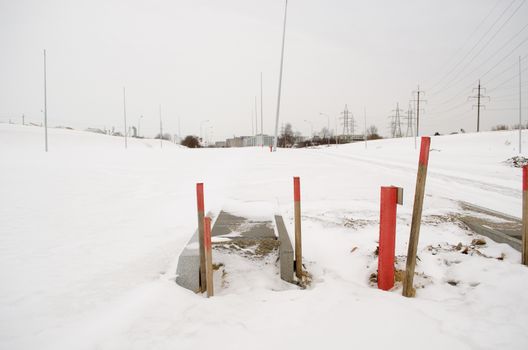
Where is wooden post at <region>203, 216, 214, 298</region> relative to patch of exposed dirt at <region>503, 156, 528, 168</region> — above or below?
below

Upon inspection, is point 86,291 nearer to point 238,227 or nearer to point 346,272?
point 238,227

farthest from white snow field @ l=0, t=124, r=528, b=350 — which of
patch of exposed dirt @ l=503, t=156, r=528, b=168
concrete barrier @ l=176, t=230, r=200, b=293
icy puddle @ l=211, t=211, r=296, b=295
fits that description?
patch of exposed dirt @ l=503, t=156, r=528, b=168

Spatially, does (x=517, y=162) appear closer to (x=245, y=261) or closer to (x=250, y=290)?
(x=245, y=261)

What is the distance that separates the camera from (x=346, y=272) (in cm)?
358

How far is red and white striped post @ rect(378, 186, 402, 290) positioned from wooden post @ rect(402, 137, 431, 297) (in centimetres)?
20

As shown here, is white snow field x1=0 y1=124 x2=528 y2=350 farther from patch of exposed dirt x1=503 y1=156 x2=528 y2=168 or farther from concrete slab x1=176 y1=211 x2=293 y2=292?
patch of exposed dirt x1=503 y1=156 x2=528 y2=168

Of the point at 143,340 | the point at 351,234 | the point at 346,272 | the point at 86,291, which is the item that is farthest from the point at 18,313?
the point at 351,234

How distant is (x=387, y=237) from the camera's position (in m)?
3.03

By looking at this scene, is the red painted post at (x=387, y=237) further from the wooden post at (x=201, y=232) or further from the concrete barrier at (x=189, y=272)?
the concrete barrier at (x=189, y=272)

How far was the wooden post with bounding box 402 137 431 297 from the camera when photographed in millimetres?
2678

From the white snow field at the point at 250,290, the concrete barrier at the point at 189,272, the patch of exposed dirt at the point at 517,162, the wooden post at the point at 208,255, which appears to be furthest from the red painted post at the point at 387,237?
the patch of exposed dirt at the point at 517,162

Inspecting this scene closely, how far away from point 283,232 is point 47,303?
255 centimetres

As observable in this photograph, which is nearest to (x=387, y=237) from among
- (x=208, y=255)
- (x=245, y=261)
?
(x=245, y=261)

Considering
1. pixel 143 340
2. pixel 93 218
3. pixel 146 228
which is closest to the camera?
pixel 143 340
